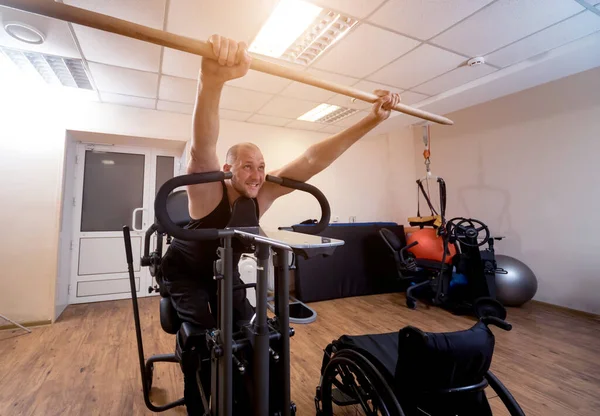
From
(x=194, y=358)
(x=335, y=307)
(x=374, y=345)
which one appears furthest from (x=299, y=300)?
(x=194, y=358)

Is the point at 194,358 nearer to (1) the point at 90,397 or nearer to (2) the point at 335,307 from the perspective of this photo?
(1) the point at 90,397

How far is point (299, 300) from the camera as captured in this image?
12.5 feet

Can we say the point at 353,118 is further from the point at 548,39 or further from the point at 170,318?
the point at 170,318

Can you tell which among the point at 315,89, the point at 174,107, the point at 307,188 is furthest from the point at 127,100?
the point at 307,188

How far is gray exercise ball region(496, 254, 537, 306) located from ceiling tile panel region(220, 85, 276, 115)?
3.69m

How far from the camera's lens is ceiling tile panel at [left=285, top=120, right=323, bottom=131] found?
14.9 feet

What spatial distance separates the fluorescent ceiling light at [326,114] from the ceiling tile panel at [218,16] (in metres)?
1.80

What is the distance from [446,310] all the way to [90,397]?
363cm

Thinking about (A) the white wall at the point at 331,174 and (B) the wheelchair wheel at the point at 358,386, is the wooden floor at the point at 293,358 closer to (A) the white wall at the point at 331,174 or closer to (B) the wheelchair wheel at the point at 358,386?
(B) the wheelchair wheel at the point at 358,386

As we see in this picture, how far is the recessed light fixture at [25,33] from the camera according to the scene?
7.04ft

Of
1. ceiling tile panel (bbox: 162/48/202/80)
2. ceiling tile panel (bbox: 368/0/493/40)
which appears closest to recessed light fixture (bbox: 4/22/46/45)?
ceiling tile panel (bbox: 162/48/202/80)

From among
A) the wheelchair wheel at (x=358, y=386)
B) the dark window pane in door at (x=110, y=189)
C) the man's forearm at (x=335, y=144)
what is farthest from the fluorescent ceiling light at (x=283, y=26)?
the dark window pane in door at (x=110, y=189)

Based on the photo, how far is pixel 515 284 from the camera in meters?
3.40

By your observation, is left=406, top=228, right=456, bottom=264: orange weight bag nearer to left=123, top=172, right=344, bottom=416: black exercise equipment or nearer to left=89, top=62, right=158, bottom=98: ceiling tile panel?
left=123, top=172, right=344, bottom=416: black exercise equipment
